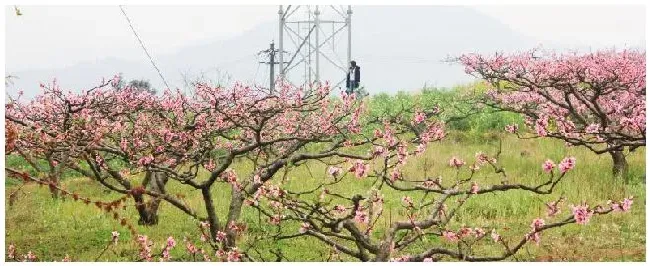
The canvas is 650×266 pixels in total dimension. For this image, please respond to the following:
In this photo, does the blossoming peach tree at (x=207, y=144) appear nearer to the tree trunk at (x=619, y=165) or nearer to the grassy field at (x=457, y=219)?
the grassy field at (x=457, y=219)

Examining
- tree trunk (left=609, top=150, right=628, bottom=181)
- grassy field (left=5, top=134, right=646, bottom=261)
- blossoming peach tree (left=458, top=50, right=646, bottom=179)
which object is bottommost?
grassy field (left=5, top=134, right=646, bottom=261)

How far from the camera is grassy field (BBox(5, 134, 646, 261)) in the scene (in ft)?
21.3

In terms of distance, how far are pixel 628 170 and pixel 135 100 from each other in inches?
229

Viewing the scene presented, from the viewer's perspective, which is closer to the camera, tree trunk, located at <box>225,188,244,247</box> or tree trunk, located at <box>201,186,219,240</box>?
tree trunk, located at <box>225,188,244,247</box>

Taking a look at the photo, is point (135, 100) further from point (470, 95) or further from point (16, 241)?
point (470, 95)

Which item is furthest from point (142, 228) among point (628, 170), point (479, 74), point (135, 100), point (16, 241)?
point (479, 74)

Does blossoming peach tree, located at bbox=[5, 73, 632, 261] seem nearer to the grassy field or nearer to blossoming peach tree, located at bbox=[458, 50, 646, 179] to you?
the grassy field

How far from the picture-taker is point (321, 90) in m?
7.36

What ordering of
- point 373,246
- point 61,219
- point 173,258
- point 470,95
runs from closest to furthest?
point 373,246, point 173,258, point 61,219, point 470,95

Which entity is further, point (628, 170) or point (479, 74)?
point (479, 74)

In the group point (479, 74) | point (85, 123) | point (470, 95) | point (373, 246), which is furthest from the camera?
point (470, 95)

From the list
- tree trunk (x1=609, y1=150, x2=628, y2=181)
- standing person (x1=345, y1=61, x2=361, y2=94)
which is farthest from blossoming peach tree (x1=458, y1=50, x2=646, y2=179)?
standing person (x1=345, y1=61, x2=361, y2=94)

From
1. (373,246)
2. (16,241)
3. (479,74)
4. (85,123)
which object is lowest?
(16,241)
